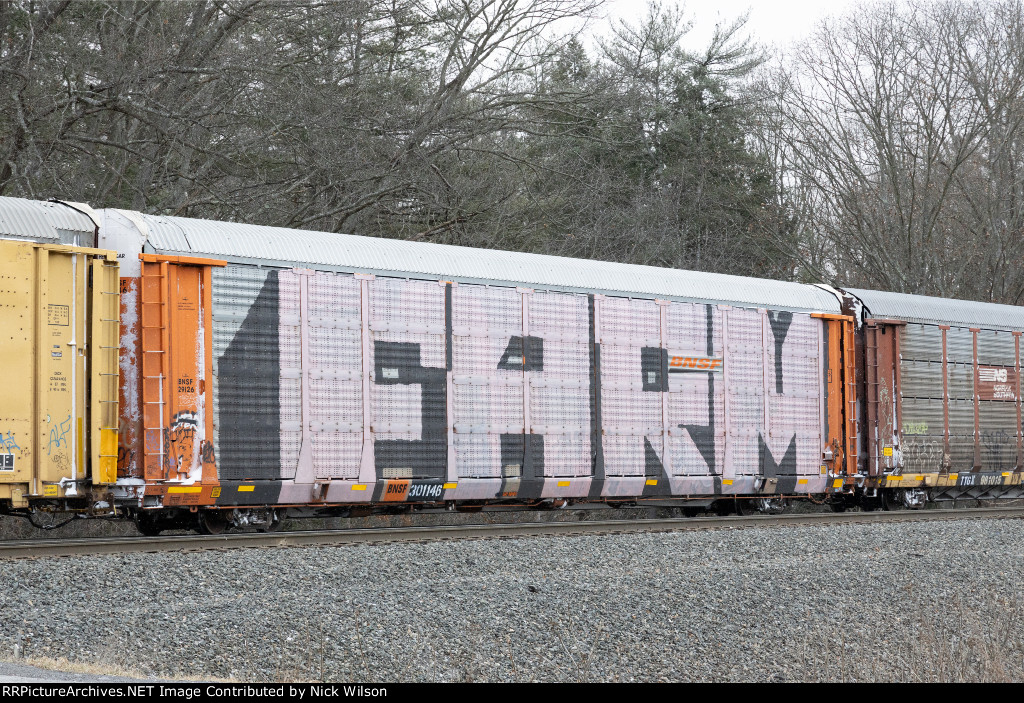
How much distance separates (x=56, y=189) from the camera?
17.3 meters

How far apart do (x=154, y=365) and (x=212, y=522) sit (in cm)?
202

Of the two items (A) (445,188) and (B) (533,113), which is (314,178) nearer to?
(A) (445,188)

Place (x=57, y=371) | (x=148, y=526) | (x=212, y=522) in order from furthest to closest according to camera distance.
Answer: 1. (x=148, y=526)
2. (x=212, y=522)
3. (x=57, y=371)

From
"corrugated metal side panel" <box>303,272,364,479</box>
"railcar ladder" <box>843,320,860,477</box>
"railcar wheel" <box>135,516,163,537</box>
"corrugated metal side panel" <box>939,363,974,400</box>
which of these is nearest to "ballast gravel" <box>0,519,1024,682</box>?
"corrugated metal side panel" <box>303,272,364,479</box>

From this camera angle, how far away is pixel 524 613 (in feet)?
28.0

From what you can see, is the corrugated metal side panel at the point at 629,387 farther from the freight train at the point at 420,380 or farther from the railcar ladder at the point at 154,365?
the railcar ladder at the point at 154,365

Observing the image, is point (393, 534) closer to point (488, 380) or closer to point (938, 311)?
point (488, 380)

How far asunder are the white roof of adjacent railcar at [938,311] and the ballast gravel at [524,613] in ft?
21.2

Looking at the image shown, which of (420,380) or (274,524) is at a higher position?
(420,380)

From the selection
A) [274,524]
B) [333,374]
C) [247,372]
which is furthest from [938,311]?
[247,372]

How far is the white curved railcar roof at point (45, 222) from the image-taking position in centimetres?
1041

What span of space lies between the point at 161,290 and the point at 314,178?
8961 millimetres

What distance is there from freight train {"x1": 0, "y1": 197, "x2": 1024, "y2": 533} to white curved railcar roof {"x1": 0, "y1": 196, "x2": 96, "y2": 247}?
2 centimetres
